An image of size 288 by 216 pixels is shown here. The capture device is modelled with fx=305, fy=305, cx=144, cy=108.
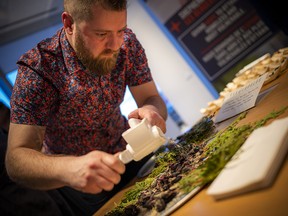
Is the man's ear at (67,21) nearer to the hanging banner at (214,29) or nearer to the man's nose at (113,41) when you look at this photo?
the man's nose at (113,41)

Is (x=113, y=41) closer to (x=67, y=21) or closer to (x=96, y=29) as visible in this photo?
(x=96, y=29)

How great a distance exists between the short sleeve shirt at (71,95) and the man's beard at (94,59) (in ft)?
0.19

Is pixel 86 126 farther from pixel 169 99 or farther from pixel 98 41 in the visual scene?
pixel 169 99

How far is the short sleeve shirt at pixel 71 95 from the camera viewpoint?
2.07m

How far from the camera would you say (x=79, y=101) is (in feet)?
7.55

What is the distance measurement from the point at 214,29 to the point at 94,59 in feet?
10.8

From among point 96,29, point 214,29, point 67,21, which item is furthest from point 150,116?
point 214,29

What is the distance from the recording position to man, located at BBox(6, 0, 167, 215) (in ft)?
5.26

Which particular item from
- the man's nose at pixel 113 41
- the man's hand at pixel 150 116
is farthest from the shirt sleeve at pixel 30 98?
the man's hand at pixel 150 116

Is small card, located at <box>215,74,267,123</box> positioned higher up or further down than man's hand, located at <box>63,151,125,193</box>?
further down

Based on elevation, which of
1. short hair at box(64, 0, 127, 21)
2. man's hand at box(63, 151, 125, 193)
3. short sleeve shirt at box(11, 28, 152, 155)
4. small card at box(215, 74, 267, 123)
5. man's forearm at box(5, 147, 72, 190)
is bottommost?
small card at box(215, 74, 267, 123)

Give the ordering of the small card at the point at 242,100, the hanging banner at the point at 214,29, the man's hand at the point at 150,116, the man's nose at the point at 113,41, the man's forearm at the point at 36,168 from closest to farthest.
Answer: the man's forearm at the point at 36,168 → the man's hand at the point at 150,116 → the small card at the point at 242,100 → the man's nose at the point at 113,41 → the hanging banner at the point at 214,29

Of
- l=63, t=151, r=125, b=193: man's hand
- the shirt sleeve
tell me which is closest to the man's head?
the shirt sleeve

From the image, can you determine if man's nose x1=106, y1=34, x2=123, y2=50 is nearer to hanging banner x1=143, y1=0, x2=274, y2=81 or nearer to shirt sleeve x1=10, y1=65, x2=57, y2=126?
shirt sleeve x1=10, y1=65, x2=57, y2=126
